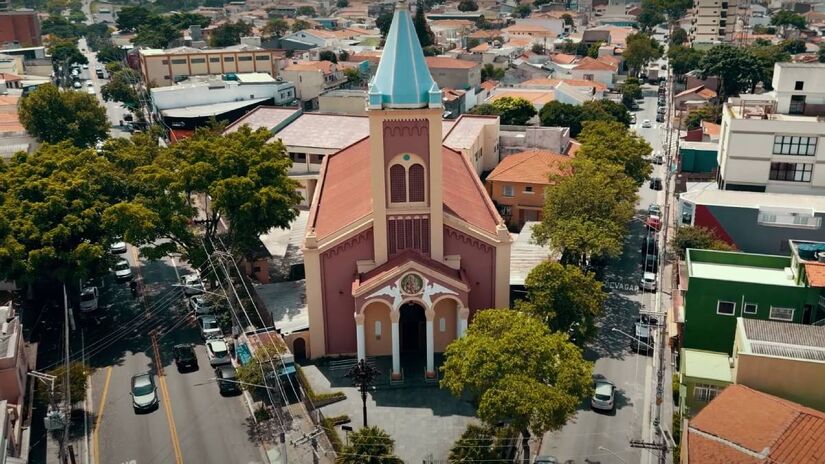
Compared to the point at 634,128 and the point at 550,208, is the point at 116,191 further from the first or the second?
the point at 634,128

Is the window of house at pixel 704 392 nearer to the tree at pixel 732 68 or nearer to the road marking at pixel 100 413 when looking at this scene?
the road marking at pixel 100 413

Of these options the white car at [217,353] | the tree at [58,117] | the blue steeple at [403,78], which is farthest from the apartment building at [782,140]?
the tree at [58,117]

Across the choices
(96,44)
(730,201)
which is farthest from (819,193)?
(96,44)

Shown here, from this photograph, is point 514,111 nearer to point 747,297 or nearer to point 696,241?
point 696,241

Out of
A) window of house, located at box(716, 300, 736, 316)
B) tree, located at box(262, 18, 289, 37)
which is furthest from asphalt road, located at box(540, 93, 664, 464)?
tree, located at box(262, 18, 289, 37)

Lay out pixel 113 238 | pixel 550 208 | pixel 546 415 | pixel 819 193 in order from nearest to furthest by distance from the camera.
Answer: pixel 546 415
pixel 113 238
pixel 550 208
pixel 819 193

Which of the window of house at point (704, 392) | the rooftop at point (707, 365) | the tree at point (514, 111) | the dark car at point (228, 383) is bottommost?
the dark car at point (228, 383)

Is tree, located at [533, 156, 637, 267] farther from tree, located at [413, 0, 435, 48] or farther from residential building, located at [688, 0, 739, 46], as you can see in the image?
residential building, located at [688, 0, 739, 46]
